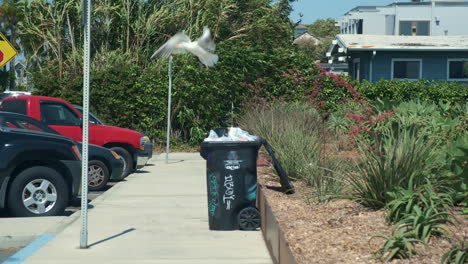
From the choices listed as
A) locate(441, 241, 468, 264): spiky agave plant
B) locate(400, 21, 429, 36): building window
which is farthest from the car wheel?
locate(400, 21, 429, 36): building window

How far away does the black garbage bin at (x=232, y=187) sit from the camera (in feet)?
31.5

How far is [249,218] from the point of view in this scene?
31.5 ft

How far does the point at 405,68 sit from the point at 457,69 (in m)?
2.26

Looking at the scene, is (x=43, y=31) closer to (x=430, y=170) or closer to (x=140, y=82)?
(x=140, y=82)

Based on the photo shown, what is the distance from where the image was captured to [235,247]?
8617 mm

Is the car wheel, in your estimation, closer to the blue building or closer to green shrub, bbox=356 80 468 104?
green shrub, bbox=356 80 468 104

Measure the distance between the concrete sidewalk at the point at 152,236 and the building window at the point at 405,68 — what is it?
22724mm

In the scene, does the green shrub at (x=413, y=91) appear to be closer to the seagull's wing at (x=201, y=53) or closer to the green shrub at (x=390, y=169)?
the seagull's wing at (x=201, y=53)

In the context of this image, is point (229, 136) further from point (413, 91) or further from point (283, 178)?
point (413, 91)

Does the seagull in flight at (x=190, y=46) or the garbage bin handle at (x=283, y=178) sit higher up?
the seagull in flight at (x=190, y=46)

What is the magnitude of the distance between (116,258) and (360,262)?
2840 mm

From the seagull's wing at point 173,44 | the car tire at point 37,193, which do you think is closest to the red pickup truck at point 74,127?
the seagull's wing at point 173,44

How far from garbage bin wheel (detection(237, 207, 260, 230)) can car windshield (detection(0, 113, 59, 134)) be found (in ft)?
13.4

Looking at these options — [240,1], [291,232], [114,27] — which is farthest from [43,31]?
[291,232]
